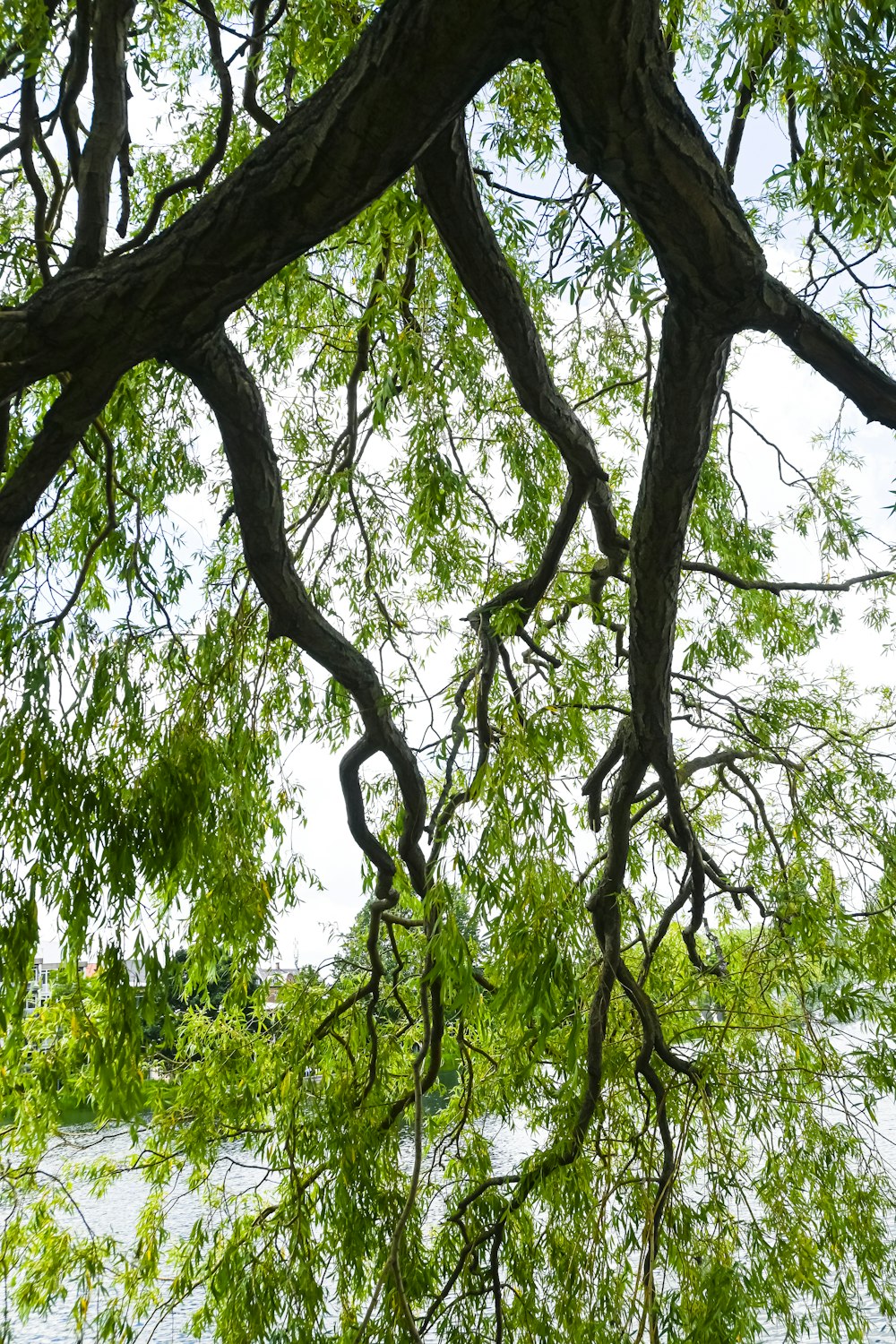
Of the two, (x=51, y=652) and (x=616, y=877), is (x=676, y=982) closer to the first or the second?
(x=616, y=877)

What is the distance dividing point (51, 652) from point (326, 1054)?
55.8 inches

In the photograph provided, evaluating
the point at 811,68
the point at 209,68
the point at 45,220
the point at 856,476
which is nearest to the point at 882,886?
the point at 856,476

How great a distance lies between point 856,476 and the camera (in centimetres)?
353

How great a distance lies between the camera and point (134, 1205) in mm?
7020

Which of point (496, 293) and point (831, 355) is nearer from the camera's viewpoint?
point (831, 355)

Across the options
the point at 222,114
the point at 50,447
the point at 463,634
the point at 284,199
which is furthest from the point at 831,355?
the point at 463,634

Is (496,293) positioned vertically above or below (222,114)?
below

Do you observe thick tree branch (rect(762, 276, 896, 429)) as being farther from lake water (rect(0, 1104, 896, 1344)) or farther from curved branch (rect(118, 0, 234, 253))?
lake water (rect(0, 1104, 896, 1344))

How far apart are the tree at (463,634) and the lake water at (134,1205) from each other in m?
0.58

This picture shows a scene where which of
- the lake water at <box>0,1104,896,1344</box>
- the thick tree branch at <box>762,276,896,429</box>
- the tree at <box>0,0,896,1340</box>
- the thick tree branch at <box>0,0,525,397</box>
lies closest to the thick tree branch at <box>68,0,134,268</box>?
the tree at <box>0,0,896,1340</box>

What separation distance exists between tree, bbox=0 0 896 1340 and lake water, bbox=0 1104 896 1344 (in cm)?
58

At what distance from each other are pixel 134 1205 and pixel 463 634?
547 centimetres

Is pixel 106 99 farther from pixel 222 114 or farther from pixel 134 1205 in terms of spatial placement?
pixel 134 1205

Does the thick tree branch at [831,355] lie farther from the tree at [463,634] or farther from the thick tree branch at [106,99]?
the thick tree branch at [106,99]
